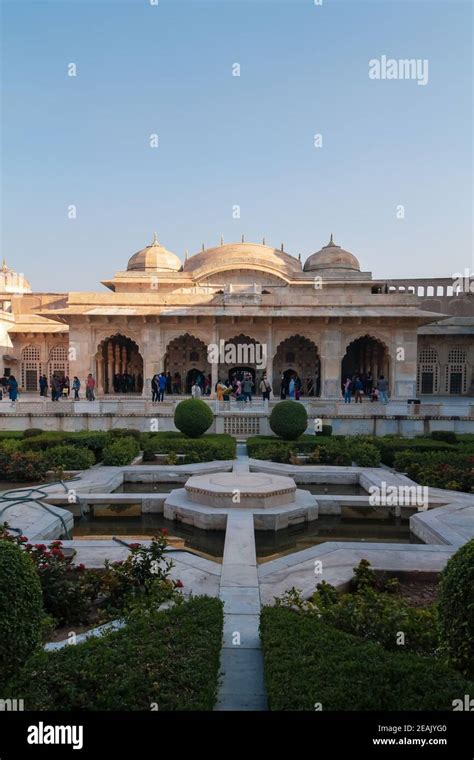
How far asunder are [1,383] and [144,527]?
686 inches

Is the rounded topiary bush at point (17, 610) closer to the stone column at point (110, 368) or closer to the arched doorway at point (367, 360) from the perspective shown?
the arched doorway at point (367, 360)

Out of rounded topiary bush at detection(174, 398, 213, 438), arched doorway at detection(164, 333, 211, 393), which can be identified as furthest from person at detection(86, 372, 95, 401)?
rounded topiary bush at detection(174, 398, 213, 438)

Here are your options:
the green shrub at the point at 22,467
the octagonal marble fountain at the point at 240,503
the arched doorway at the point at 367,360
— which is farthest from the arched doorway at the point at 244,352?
the octagonal marble fountain at the point at 240,503

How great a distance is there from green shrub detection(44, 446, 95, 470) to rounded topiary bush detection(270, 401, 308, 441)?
4.21 m

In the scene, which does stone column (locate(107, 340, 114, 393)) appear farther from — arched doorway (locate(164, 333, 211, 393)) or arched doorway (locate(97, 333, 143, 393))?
arched doorway (locate(164, 333, 211, 393))

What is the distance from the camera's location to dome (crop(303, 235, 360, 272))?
89.2 feet

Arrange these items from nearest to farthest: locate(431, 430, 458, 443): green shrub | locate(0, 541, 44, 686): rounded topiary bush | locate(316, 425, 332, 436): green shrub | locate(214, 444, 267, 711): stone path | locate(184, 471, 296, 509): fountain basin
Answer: locate(0, 541, 44, 686): rounded topiary bush, locate(214, 444, 267, 711): stone path, locate(184, 471, 296, 509): fountain basin, locate(431, 430, 458, 443): green shrub, locate(316, 425, 332, 436): green shrub

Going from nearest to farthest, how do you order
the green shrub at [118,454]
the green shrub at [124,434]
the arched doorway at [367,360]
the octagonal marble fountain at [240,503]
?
1. the octagonal marble fountain at [240,503]
2. the green shrub at [118,454]
3. the green shrub at [124,434]
4. the arched doorway at [367,360]

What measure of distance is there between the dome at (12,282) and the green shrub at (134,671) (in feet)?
97.2

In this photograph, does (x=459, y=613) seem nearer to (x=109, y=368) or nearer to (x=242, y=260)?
(x=109, y=368)

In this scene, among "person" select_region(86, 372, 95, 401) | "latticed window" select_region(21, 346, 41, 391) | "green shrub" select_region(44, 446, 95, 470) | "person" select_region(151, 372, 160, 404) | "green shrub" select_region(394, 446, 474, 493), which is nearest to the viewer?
"green shrub" select_region(394, 446, 474, 493)

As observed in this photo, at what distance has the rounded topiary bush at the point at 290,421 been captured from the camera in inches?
461

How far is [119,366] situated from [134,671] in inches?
877

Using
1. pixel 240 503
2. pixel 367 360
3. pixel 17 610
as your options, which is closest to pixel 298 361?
pixel 367 360
